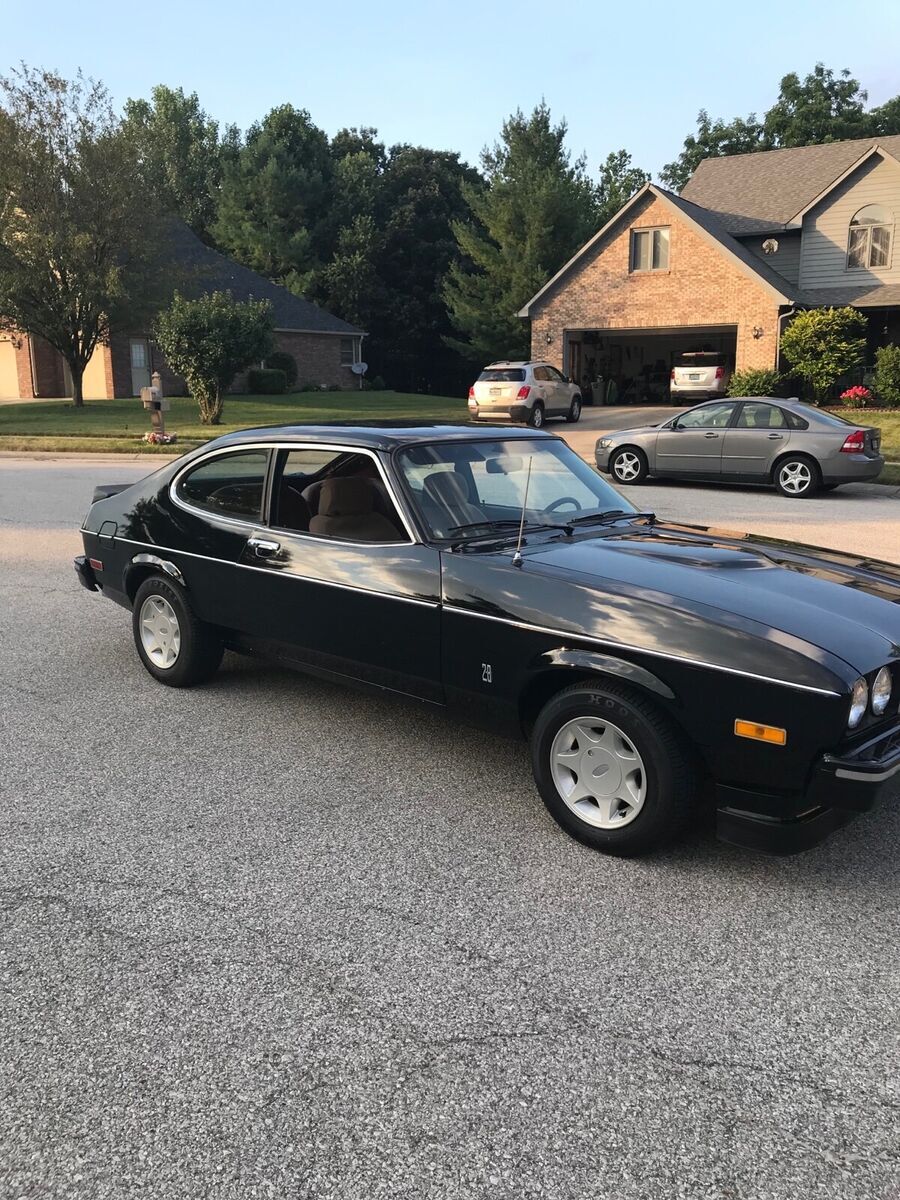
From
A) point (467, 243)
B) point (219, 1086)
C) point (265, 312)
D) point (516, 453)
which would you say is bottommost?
point (219, 1086)

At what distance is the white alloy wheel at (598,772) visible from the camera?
356cm

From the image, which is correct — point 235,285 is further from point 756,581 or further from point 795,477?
point 756,581

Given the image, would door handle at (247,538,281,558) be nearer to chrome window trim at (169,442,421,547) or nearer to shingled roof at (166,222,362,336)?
chrome window trim at (169,442,421,547)

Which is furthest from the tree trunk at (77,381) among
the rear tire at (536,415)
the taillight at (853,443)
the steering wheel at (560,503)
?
the steering wheel at (560,503)

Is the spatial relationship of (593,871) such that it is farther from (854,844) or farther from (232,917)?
(232,917)

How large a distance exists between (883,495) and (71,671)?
13.2 m

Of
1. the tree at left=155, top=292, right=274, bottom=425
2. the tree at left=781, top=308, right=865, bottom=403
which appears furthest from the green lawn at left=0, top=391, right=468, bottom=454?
the tree at left=781, top=308, right=865, bottom=403

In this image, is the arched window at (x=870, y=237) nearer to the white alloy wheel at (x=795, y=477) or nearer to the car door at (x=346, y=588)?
the white alloy wheel at (x=795, y=477)

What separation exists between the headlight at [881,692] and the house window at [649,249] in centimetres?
2938

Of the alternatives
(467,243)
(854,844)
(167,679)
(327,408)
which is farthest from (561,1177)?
(467,243)

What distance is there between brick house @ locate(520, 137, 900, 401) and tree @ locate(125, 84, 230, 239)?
35.1m

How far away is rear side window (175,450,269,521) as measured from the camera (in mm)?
5121

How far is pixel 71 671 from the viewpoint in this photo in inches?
237

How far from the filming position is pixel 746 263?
29234 millimetres
